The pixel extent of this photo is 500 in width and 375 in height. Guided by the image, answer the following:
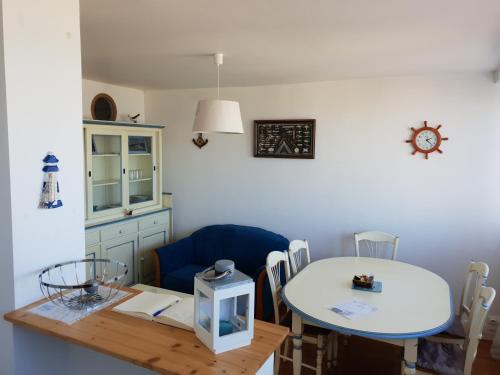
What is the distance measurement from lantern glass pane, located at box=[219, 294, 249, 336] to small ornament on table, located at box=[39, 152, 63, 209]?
84 cm

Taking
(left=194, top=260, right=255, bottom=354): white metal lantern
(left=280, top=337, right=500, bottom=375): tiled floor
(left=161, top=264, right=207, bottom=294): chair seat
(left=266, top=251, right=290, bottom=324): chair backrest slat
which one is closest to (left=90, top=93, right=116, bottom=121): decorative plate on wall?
(left=161, top=264, right=207, bottom=294): chair seat

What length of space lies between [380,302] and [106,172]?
9.91ft

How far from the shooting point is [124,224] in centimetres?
395

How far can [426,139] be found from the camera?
342cm

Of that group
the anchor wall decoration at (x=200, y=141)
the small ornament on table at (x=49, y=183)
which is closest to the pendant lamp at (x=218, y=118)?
the small ornament on table at (x=49, y=183)

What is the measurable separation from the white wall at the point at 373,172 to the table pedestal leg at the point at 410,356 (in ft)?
5.20

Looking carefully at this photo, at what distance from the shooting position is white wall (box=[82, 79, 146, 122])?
157 inches

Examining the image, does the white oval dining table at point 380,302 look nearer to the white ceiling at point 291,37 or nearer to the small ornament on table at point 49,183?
the small ornament on table at point 49,183

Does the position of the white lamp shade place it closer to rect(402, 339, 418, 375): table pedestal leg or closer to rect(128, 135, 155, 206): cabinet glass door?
rect(402, 339, 418, 375): table pedestal leg

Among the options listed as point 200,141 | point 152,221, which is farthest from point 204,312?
point 200,141

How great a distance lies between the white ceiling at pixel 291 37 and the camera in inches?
72.4

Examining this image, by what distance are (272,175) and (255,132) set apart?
1.60 feet

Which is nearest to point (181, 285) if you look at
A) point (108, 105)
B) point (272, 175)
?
point (272, 175)

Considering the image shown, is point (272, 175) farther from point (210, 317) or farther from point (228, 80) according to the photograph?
point (210, 317)
